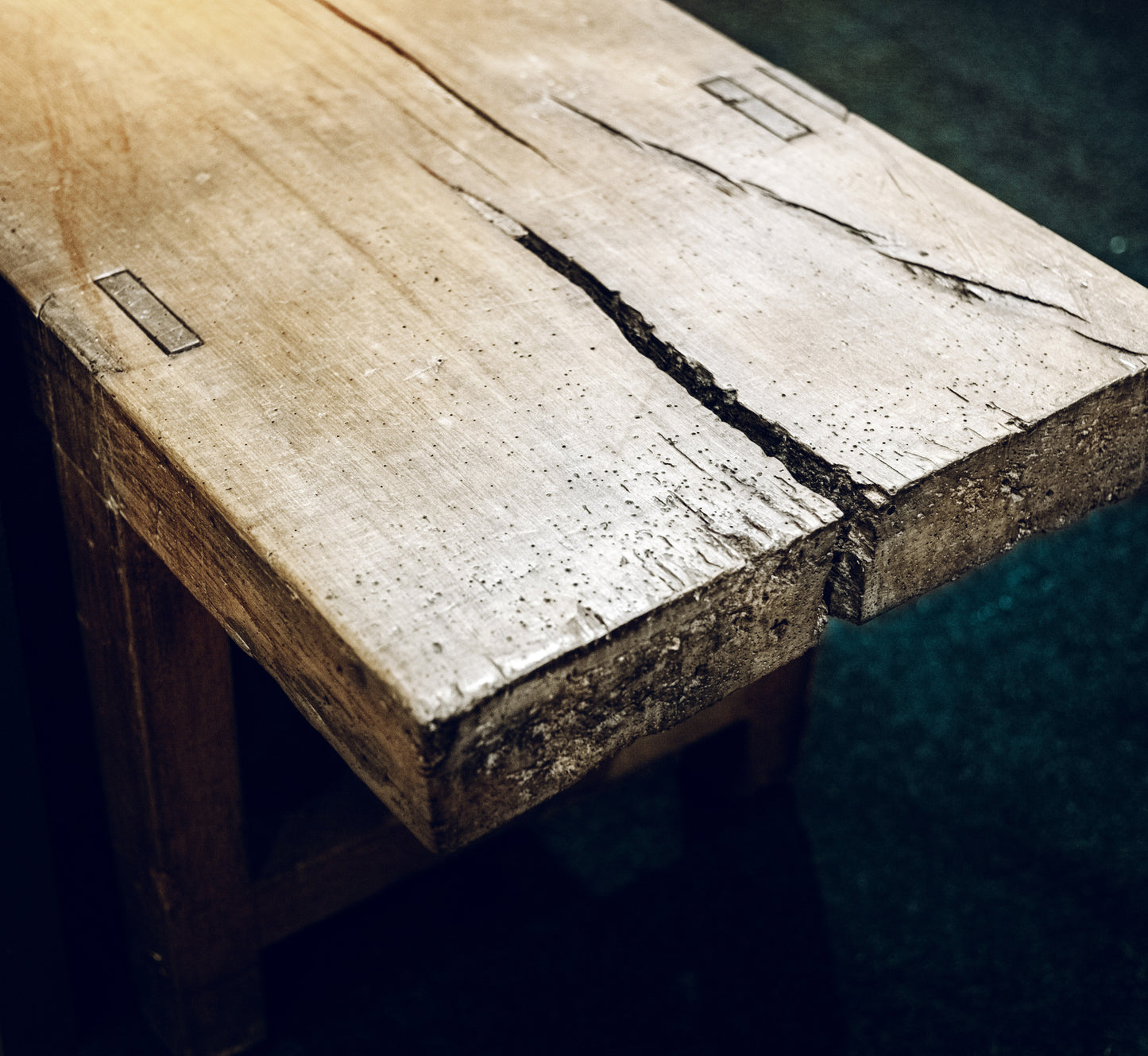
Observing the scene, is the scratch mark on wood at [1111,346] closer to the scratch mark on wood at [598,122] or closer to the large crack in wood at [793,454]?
the large crack in wood at [793,454]

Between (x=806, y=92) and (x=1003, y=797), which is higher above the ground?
(x=806, y=92)

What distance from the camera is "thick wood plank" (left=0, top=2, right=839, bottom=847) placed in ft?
2.29

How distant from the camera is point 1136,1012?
1589 millimetres

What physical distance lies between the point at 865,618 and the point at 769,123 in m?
0.52

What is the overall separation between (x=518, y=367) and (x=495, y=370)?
0.6 inches

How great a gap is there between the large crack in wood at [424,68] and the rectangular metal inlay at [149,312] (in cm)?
35

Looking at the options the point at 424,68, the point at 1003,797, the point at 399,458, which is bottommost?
the point at 1003,797

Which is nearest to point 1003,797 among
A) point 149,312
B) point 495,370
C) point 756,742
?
point 756,742

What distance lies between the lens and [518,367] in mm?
851

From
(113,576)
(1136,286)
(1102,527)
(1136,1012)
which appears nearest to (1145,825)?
(1136,1012)

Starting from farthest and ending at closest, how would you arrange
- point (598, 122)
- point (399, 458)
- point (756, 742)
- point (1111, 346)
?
point (756, 742), point (598, 122), point (1111, 346), point (399, 458)

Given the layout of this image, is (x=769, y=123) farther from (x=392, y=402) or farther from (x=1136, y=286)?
(x=392, y=402)

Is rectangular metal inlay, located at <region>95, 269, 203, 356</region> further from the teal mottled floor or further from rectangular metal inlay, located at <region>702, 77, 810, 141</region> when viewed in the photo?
the teal mottled floor

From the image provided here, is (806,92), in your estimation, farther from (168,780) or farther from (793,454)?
(168,780)
